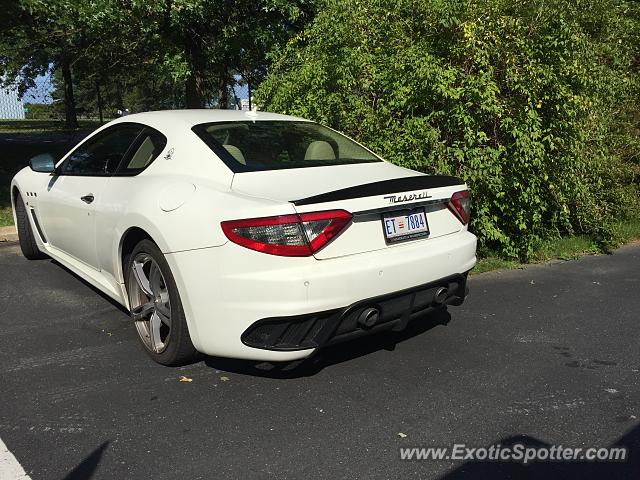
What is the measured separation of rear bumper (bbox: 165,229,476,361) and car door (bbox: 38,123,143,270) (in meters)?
1.23

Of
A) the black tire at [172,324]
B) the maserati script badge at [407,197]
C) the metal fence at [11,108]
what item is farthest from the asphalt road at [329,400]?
the metal fence at [11,108]

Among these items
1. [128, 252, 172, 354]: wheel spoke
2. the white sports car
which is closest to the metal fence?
the white sports car

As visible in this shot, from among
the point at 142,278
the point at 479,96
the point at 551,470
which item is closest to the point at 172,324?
the point at 142,278

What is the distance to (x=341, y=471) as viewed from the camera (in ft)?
8.07

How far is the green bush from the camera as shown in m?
5.32

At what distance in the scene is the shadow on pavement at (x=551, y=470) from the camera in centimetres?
245

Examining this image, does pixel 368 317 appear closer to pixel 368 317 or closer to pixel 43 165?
pixel 368 317

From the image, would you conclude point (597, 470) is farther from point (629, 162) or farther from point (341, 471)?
point (629, 162)

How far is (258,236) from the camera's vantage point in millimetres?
2740

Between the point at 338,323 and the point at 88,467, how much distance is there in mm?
1314

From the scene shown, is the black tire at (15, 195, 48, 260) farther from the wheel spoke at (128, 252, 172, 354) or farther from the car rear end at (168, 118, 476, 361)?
the car rear end at (168, 118, 476, 361)

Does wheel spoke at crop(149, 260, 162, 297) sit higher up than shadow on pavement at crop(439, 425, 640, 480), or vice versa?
wheel spoke at crop(149, 260, 162, 297)

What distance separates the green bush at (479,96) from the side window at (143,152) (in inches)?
101

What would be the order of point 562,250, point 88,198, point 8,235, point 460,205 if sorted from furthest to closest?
point 8,235
point 562,250
point 88,198
point 460,205
